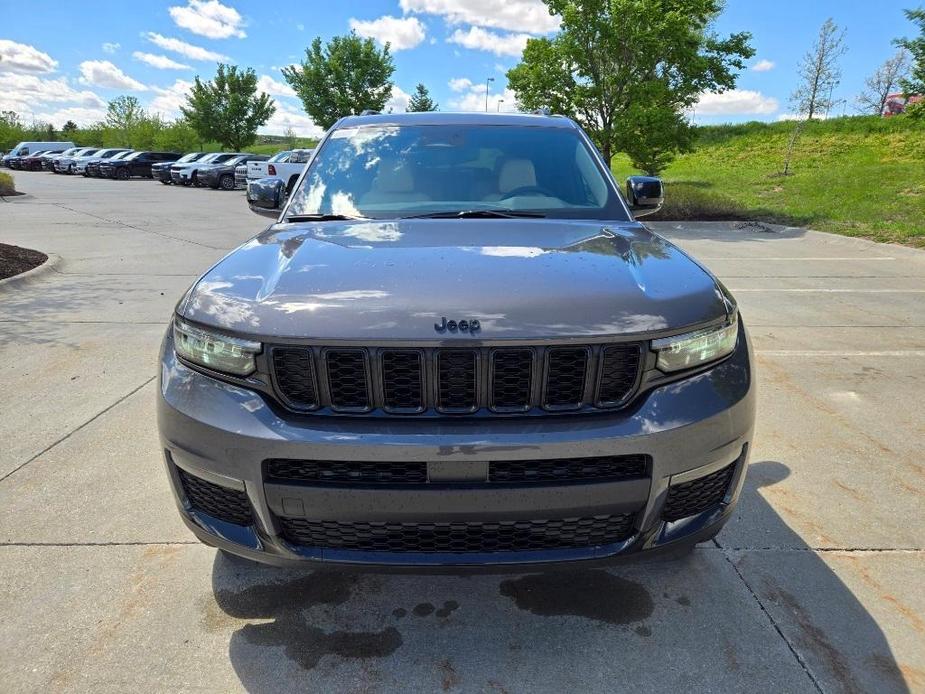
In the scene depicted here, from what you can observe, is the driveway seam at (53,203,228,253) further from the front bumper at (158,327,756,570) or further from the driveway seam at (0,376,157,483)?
the front bumper at (158,327,756,570)

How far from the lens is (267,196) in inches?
148

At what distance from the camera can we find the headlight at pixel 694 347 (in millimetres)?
1965

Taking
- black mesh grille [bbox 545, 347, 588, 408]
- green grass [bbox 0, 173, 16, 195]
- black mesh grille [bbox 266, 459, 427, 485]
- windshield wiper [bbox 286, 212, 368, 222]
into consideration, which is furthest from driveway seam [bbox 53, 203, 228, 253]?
black mesh grille [bbox 545, 347, 588, 408]

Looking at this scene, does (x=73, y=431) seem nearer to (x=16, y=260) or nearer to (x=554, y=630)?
(x=554, y=630)

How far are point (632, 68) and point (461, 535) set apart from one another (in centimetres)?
1730

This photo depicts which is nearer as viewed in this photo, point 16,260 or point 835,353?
point 835,353

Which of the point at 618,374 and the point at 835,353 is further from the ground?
the point at 618,374

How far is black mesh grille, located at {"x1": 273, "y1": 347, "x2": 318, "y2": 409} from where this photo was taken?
190 centimetres

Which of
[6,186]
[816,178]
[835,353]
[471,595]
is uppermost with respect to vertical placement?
[471,595]

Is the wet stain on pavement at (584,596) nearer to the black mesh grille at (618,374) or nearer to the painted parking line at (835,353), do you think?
the black mesh grille at (618,374)

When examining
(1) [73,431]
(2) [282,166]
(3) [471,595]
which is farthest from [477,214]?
(2) [282,166]

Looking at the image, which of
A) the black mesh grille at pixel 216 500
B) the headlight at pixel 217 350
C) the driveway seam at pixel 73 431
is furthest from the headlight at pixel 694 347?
the driveway seam at pixel 73 431

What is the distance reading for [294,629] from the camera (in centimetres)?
231

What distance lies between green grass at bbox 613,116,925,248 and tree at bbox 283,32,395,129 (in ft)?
49.9
